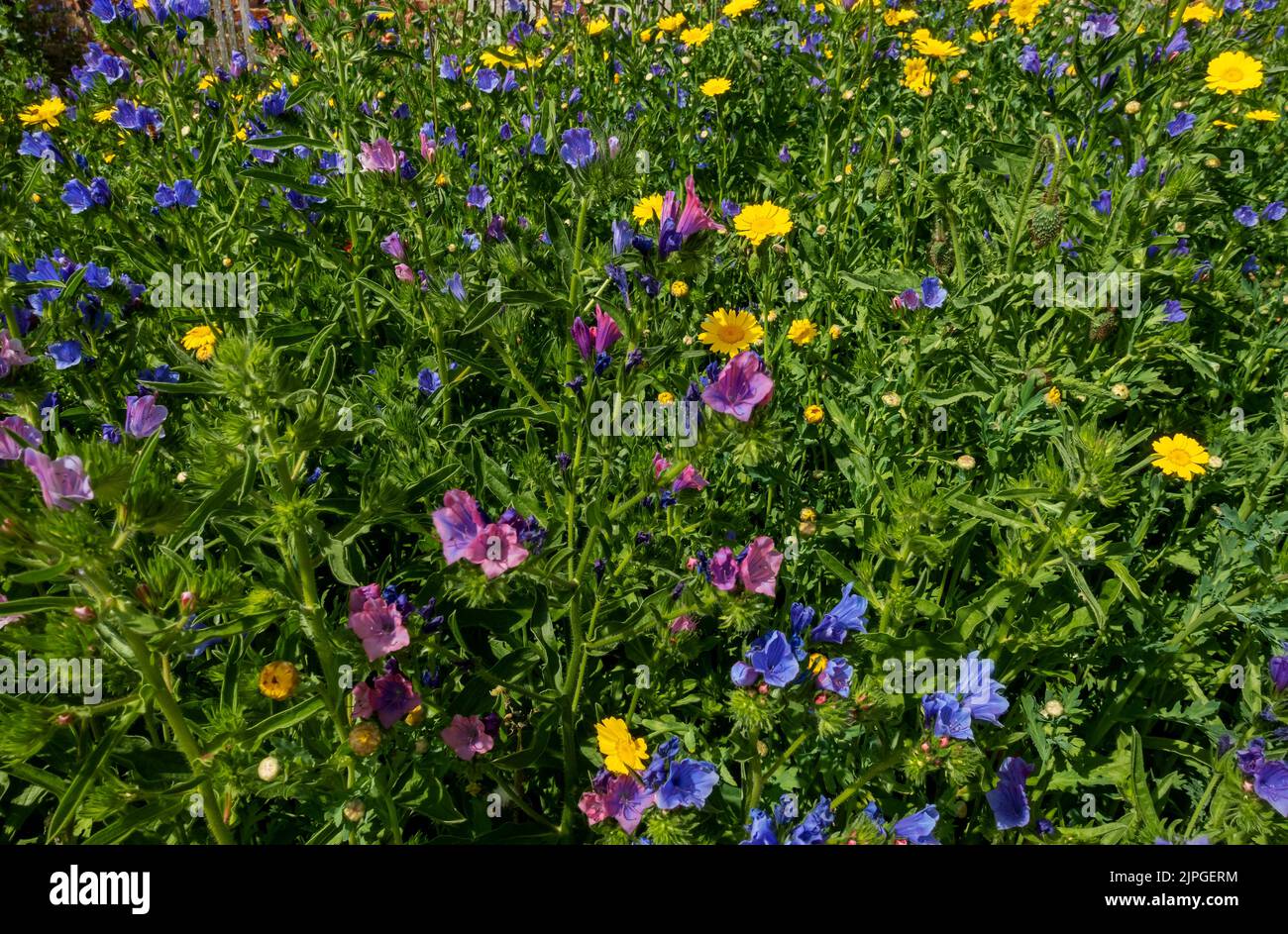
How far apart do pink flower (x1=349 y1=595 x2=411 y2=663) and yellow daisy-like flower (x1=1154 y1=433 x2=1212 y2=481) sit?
235cm

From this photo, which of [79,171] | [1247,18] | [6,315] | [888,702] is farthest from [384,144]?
[1247,18]

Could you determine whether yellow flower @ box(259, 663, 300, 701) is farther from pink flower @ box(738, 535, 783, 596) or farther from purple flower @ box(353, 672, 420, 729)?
pink flower @ box(738, 535, 783, 596)

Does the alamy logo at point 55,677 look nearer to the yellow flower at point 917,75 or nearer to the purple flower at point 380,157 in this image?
the purple flower at point 380,157

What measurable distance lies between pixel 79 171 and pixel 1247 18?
5.97 m

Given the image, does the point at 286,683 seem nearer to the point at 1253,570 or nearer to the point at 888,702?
the point at 888,702

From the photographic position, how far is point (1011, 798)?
207cm

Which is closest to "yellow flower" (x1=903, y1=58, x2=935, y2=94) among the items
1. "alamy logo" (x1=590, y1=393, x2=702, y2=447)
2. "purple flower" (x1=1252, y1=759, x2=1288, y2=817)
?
"alamy logo" (x1=590, y1=393, x2=702, y2=447)

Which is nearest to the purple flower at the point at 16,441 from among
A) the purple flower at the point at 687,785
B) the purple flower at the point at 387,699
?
the purple flower at the point at 387,699

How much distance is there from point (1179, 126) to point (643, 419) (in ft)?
9.18

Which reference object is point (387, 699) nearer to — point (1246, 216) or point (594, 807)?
point (594, 807)

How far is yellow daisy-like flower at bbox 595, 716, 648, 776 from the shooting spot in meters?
1.94

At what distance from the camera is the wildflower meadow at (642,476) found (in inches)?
68.8
